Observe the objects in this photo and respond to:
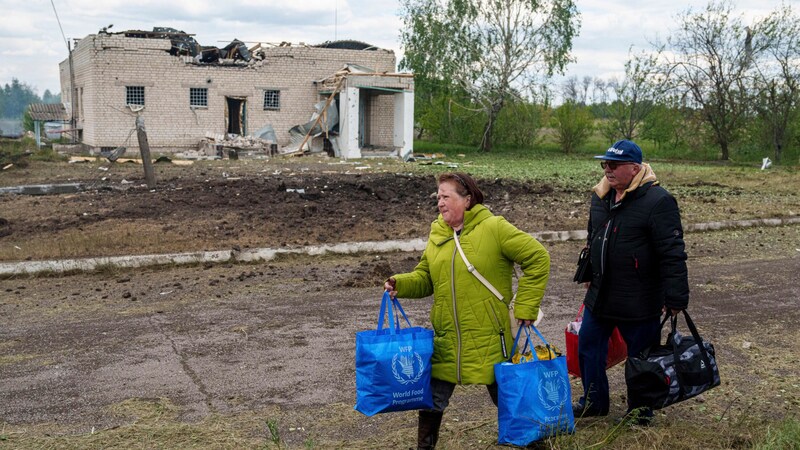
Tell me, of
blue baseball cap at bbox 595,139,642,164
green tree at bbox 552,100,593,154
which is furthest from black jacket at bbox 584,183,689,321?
green tree at bbox 552,100,593,154

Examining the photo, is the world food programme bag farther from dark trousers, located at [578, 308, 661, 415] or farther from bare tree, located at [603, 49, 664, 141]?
bare tree, located at [603, 49, 664, 141]

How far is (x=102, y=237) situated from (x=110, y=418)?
260 inches

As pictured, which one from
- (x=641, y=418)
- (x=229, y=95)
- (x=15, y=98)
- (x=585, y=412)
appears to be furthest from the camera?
(x=15, y=98)

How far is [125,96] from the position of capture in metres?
33.2

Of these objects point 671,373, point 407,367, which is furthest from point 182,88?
point 671,373

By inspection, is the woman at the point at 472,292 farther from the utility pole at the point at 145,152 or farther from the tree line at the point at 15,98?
the tree line at the point at 15,98

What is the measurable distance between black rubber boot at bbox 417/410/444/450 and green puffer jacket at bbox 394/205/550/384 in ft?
0.72

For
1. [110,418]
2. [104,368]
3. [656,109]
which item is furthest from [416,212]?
[656,109]

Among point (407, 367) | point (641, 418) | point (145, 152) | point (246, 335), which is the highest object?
point (145, 152)

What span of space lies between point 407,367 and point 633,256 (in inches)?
58.6

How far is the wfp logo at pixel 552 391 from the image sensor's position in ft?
13.3

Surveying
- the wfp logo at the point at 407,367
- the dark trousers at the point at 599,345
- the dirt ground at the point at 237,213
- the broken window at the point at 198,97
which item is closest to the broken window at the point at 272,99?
the broken window at the point at 198,97

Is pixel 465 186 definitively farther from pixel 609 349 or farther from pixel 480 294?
pixel 609 349

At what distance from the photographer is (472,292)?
4.21 m
